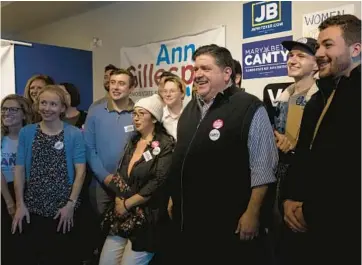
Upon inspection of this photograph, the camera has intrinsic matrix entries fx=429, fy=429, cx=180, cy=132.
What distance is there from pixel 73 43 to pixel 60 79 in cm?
55

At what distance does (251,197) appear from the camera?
1811 millimetres

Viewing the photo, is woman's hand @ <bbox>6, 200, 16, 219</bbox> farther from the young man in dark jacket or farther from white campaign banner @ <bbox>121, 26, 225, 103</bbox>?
white campaign banner @ <bbox>121, 26, 225, 103</bbox>

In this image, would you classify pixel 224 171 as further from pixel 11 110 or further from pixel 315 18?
pixel 315 18

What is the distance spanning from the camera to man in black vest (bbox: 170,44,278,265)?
71.3 inches

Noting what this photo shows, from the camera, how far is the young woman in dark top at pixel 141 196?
2.34 m

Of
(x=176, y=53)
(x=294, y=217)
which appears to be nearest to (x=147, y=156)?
(x=294, y=217)

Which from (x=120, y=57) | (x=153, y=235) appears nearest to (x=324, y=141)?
(x=153, y=235)

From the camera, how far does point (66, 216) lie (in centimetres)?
240

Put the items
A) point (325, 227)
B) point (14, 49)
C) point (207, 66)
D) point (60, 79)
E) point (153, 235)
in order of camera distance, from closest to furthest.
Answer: point (325, 227) → point (207, 66) → point (153, 235) → point (14, 49) → point (60, 79)

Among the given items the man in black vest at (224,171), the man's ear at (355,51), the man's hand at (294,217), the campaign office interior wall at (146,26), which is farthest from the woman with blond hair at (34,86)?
the man's ear at (355,51)

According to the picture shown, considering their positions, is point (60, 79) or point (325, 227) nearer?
point (325, 227)

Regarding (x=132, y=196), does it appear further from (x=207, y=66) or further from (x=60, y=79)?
(x=60, y=79)

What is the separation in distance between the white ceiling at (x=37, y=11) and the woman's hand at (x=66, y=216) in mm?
2738

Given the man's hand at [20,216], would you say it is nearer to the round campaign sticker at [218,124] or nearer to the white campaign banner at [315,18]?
the round campaign sticker at [218,124]
